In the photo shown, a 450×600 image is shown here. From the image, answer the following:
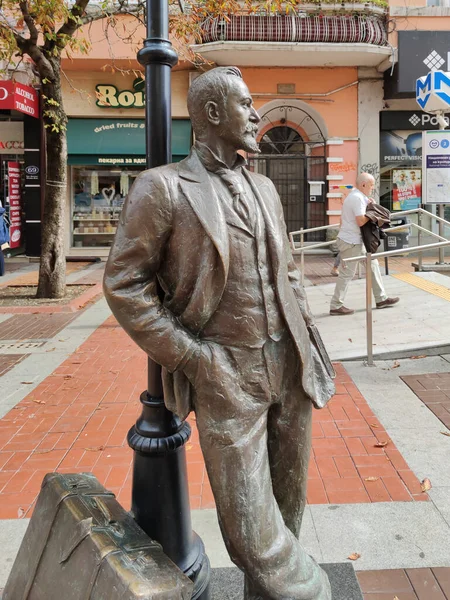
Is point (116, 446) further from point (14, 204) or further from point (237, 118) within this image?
point (14, 204)

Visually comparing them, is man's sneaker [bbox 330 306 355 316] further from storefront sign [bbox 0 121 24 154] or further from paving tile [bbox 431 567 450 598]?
storefront sign [bbox 0 121 24 154]

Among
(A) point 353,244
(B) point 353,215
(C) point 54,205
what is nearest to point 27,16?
(C) point 54,205

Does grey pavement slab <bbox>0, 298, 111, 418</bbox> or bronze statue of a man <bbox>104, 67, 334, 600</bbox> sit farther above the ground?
bronze statue of a man <bbox>104, 67, 334, 600</bbox>

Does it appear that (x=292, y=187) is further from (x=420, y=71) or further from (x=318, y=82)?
(x=420, y=71)

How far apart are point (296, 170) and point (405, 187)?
3.17m

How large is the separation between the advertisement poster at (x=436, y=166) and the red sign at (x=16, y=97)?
9.30 meters

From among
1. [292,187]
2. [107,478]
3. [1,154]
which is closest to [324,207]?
[292,187]

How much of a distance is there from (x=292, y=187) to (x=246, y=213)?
15.5 metres

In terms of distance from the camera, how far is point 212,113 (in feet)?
6.48

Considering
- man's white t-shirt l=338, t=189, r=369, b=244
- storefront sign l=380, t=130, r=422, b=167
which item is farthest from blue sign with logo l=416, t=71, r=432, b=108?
storefront sign l=380, t=130, r=422, b=167

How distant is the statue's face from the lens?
195cm

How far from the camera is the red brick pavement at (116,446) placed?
3555 mm

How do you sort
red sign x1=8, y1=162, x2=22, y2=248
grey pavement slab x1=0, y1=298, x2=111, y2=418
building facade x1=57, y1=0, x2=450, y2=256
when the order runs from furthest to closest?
red sign x1=8, y1=162, x2=22, y2=248 < building facade x1=57, y1=0, x2=450, y2=256 < grey pavement slab x1=0, y1=298, x2=111, y2=418

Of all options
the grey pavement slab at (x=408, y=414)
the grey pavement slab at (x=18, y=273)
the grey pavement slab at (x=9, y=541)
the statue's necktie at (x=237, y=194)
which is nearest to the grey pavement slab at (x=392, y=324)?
the grey pavement slab at (x=408, y=414)
